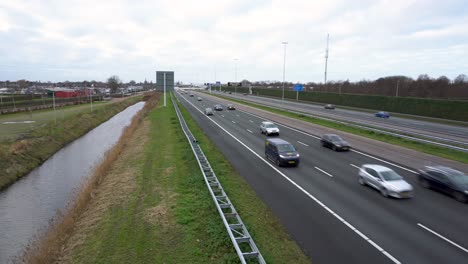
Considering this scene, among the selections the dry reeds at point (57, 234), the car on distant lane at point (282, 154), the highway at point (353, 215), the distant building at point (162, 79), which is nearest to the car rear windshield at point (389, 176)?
the highway at point (353, 215)

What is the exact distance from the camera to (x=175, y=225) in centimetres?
1457

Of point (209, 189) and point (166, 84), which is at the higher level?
point (166, 84)

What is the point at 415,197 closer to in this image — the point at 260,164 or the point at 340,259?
the point at 340,259

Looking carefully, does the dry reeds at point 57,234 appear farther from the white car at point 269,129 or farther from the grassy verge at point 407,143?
the grassy verge at point 407,143

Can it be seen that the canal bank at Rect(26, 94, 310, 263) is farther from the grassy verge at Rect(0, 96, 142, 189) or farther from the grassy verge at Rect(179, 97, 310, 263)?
the grassy verge at Rect(0, 96, 142, 189)

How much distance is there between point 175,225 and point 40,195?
14.6 m

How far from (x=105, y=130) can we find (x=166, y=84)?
87.6ft

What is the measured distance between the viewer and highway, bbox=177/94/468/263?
11812mm

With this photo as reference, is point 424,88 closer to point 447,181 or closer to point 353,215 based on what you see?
point 447,181

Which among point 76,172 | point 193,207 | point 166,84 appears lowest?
point 76,172

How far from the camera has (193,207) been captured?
1625 cm

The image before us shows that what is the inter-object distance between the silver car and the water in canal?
19.6 metres

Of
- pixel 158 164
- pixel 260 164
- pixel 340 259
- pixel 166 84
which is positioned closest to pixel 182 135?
pixel 158 164

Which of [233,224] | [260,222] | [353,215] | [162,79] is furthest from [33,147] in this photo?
[162,79]
